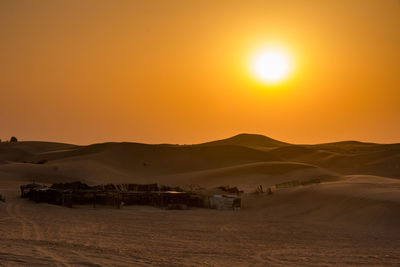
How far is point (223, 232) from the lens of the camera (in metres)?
22.3

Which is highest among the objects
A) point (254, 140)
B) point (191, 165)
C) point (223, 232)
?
point (254, 140)

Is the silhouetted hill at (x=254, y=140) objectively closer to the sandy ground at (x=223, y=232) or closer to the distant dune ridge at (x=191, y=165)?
the distant dune ridge at (x=191, y=165)

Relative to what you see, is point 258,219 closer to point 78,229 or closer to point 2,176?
point 78,229

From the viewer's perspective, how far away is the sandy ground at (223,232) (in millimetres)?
15195

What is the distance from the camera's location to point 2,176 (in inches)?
2096

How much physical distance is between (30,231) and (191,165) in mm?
58604

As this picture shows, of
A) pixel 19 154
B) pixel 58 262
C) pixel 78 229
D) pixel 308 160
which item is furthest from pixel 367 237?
pixel 19 154

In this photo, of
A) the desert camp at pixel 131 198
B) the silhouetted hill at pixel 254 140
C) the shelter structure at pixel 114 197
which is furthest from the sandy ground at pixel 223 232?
the silhouetted hill at pixel 254 140

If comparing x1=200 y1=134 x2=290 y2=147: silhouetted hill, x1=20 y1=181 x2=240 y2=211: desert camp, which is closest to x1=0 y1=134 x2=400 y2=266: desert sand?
x1=20 y1=181 x2=240 y2=211: desert camp

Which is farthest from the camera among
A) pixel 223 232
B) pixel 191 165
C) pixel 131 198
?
pixel 191 165

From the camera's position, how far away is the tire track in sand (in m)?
13.5

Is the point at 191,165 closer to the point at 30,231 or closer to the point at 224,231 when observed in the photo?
the point at 224,231

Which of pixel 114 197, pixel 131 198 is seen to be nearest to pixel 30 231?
pixel 114 197

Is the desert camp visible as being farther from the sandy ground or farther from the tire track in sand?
the tire track in sand
